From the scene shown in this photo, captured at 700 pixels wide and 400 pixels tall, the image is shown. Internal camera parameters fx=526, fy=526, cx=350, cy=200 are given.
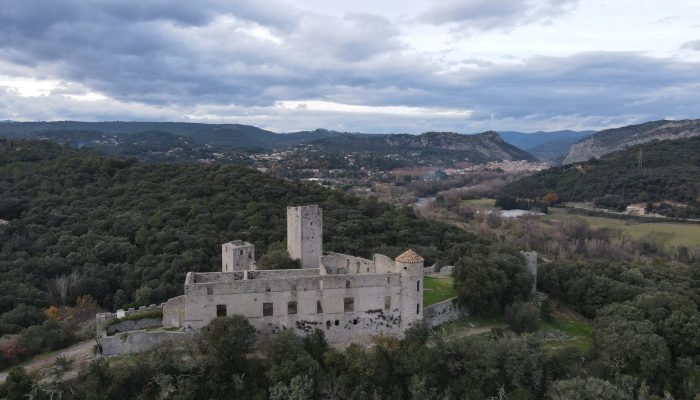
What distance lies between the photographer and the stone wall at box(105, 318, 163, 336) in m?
25.3

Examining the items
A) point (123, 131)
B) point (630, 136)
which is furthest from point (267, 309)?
point (123, 131)

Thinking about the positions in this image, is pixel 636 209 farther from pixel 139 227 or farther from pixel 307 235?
pixel 139 227

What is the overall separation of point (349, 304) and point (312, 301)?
1.95 meters

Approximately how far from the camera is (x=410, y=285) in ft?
86.8

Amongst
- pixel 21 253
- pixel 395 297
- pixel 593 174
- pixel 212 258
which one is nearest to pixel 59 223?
pixel 21 253

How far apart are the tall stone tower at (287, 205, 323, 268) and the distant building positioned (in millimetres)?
59066

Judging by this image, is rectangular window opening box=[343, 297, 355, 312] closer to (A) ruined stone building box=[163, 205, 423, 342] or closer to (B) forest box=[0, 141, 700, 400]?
(A) ruined stone building box=[163, 205, 423, 342]

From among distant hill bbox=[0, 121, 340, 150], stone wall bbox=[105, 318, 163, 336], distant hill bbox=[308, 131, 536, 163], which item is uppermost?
distant hill bbox=[0, 121, 340, 150]

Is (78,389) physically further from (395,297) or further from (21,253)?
(21,253)

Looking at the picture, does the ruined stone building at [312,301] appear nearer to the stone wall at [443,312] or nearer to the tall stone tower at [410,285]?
the tall stone tower at [410,285]

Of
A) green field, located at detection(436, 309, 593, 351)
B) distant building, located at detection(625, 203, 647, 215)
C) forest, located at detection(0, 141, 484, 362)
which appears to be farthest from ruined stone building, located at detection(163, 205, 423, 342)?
distant building, located at detection(625, 203, 647, 215)

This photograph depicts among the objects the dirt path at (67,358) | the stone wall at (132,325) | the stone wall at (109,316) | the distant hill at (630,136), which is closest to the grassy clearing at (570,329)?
the stone wall at (132,325)

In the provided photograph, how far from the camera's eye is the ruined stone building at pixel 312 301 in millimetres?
24656

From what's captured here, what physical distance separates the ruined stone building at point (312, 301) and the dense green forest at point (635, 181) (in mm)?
61885
